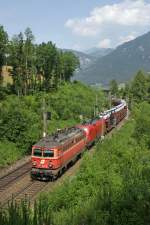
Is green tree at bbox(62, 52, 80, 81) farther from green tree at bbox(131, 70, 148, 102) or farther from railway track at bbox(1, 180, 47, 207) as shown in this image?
railway track at bbox(1, 180, 47, 207)

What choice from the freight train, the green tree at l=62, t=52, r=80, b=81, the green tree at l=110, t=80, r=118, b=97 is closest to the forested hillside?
the green tree at l=62, t=52, r=80, b=81

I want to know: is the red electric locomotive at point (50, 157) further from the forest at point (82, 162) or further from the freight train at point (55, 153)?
the forest at point (82, 162)

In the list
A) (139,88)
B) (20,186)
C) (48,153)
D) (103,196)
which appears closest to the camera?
(103,196)

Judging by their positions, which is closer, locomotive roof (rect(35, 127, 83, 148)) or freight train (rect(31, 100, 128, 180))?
freight train (rect(31, 100, 128, 180))

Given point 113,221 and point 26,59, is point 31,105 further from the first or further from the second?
point 113,221

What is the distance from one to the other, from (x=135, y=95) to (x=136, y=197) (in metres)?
115

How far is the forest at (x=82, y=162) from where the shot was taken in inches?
811

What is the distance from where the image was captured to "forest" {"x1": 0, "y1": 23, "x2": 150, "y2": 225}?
20.6m

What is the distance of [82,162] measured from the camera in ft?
98.8

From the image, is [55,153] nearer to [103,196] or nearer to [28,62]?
[103,196]

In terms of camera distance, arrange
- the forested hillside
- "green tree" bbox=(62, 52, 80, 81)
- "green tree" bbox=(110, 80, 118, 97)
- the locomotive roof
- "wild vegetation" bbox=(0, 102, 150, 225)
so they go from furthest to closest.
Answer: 1. "green tree" bbox=(110, 80, 118, 97)
2. "green tree" bbox=(62, 52, 80, 81)
3. the forested hillside
4. the locomotive roof
5. "wild vegetation" bbox=(0, 102, 150, 225)

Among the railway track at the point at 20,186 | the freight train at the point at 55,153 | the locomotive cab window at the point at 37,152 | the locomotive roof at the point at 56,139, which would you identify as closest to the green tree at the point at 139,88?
the freight train at the point at 55,153

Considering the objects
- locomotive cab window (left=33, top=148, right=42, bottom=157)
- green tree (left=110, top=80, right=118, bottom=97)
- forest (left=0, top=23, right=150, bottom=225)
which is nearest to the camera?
forest (left=0, top=23, right=150, bottom=225)

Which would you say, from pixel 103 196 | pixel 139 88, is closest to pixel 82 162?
pixel 103 196
